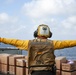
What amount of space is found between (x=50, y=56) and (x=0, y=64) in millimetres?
11868

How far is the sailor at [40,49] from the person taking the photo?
4723mm

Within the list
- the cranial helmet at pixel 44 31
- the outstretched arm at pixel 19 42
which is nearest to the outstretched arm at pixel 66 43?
the cranial helmet at pixel 44 31

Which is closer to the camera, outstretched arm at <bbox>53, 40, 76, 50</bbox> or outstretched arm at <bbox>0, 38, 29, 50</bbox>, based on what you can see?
outstretched arm at <bbox>53, 40, 76, 50</bbox>

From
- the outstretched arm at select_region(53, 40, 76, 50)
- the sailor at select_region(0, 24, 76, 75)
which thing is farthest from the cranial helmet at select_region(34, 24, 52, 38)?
the outstretched arm at select_region(53, 40, 76, 50)

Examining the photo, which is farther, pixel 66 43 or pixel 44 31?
pixel 44 31

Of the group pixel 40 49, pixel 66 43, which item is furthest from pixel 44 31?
pixel 66 43

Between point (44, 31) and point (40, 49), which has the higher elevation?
point (44, 31)

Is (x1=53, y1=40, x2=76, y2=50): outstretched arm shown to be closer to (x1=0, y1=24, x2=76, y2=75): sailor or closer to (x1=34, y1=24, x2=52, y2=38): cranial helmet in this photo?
(x1=0, y1=24, x2=76, y2=75): sailor

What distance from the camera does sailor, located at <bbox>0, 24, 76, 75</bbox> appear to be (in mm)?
4723

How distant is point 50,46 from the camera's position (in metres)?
4.73

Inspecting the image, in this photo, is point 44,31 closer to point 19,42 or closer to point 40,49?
point 40,49

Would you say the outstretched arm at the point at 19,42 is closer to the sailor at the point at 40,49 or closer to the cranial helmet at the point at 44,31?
the sailor at the point at 40,49

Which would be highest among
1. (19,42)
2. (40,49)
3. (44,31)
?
(44,31)

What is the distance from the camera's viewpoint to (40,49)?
4.76 m
